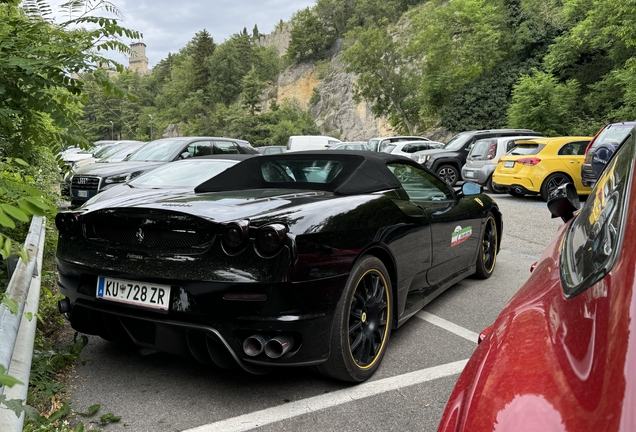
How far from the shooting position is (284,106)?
68.8 meters

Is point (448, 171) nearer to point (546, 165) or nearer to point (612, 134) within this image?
point (546, 165)

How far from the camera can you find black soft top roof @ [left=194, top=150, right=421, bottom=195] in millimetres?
3541

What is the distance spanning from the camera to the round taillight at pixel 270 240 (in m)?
2.54

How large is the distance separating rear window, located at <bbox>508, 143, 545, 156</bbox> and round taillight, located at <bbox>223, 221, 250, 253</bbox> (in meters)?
10.9

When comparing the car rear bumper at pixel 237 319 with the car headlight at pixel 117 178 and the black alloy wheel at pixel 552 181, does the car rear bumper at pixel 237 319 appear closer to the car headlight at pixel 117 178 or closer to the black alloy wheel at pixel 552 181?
the car headlight at pixel 117 178

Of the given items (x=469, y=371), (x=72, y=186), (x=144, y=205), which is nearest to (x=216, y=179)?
(x=144, y=205)

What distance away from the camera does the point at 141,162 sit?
385 inches

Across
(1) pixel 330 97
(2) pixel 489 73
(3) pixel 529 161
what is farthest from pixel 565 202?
(1) pixel 330 97

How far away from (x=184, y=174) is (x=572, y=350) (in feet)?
20.5

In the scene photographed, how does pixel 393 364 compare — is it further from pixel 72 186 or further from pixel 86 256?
pixel 72 186

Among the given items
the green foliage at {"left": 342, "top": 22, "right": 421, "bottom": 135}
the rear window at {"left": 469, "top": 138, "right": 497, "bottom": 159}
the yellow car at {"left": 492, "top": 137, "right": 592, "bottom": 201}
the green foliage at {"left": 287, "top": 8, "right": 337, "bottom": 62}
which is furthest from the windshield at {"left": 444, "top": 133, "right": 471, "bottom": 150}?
the green foliage at {"left": 287, "top": 8, "right": 337, "bottom": 62}

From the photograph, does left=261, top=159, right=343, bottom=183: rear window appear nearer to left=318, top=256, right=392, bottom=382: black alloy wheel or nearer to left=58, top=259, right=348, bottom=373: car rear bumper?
left=318, top=256, right=392, bottom=382: black alloy wheel

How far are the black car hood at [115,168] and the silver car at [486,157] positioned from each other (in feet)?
29.1

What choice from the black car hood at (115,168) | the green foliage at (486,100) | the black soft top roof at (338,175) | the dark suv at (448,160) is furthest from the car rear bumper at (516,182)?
the green foliage at (486,100)
